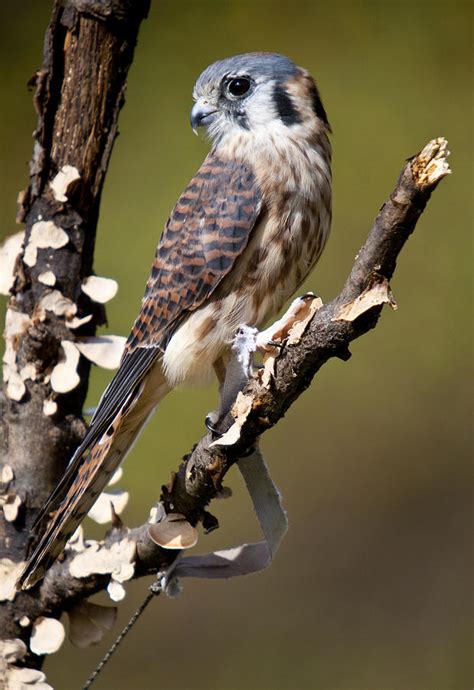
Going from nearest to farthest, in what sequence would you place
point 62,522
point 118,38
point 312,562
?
point 62,522 < point 118,38 < point 312,562

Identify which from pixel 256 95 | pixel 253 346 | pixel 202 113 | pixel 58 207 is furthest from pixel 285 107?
pixel 253 346

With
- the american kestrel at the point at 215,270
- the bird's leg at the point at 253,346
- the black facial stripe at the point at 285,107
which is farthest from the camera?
the black facial stripe at the point at 285,107

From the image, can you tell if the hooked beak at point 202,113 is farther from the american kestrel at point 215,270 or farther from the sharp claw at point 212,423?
the sharp claw at point 212,423

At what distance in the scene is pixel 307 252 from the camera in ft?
7.42

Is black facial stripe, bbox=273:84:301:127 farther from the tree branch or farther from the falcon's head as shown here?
the tree branch

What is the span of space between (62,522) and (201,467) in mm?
346

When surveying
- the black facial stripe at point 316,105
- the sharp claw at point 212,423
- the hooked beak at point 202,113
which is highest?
the black facial stripe at point 316,105

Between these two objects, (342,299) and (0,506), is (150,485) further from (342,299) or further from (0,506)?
(342,299)

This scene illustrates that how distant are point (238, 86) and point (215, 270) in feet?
1.75

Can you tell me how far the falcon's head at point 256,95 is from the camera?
2436 millimetres

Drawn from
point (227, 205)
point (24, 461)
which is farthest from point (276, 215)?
point (24, 461)

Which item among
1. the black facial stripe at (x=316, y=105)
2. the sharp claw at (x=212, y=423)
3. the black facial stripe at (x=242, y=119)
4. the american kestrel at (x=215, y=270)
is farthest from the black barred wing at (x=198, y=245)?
the sharp claw at (x=212, y=423)

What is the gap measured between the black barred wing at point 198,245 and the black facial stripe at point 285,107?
20cm

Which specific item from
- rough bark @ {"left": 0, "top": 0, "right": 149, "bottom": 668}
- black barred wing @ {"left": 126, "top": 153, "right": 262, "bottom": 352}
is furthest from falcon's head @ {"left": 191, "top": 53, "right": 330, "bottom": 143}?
rough bark @ {"left": 0, "top": 0, "right": 149, "bottom": 668}
